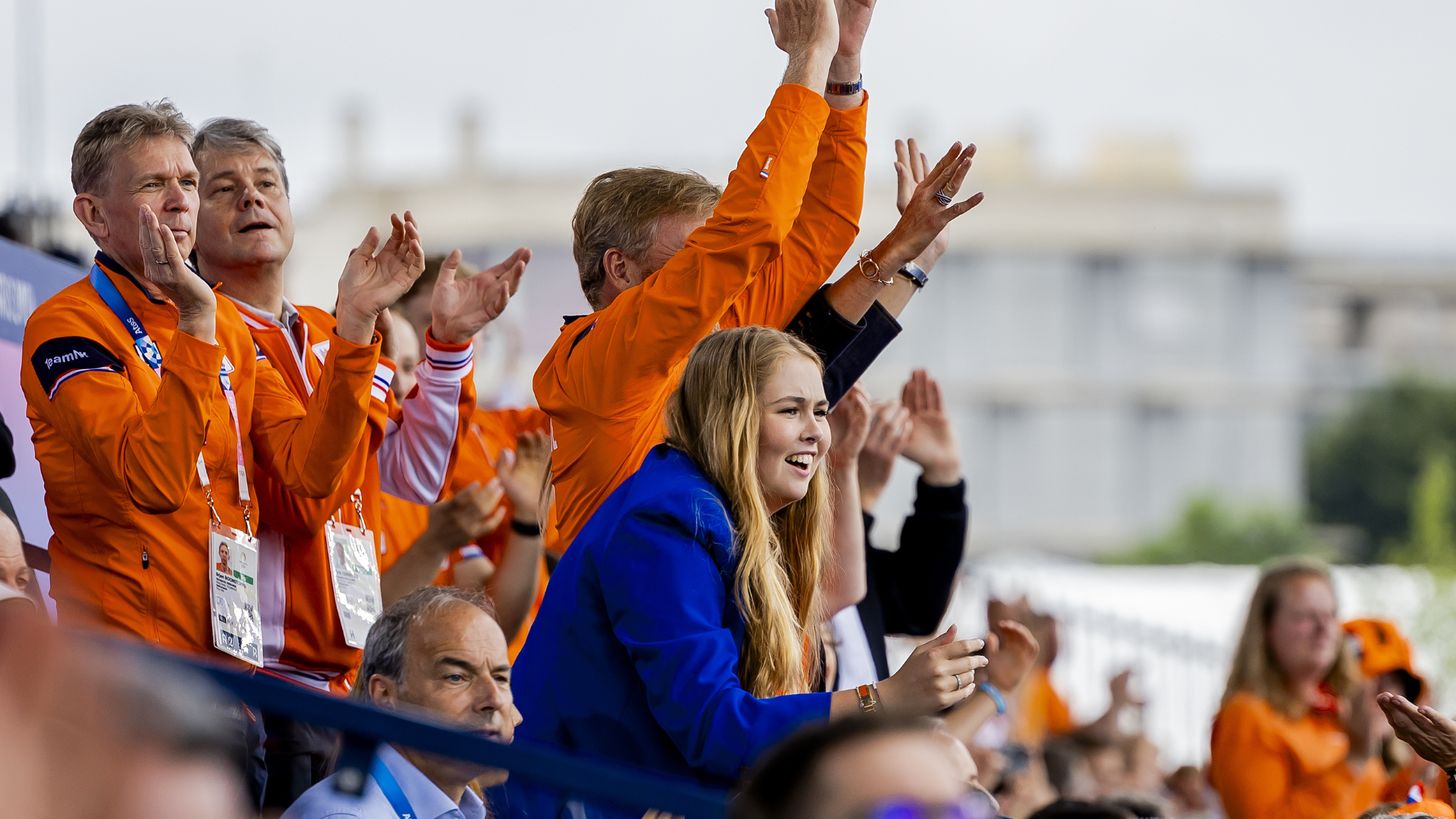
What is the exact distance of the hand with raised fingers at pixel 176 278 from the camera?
12.6 ft

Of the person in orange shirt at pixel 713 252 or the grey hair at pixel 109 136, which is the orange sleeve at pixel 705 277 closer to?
the person in orange shirt at pixel 713 252

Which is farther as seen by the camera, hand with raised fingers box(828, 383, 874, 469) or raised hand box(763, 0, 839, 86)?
hand with raised fingers box(828, 383, 874, 469)

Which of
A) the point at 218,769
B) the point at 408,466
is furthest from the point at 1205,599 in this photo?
the point at 218,769

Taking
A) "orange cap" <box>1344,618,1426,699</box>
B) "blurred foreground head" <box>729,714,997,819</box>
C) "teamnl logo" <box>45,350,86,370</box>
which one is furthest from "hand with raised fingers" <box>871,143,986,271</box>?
"orange cap" <box>1344,618,1426,699</box>

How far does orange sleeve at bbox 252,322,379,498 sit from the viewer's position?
164 inches

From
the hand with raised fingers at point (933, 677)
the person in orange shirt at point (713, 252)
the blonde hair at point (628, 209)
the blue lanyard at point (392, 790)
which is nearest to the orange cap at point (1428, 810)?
the hand with raised fingers at point (933, 677)

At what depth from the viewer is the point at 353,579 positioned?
4492 millimetres

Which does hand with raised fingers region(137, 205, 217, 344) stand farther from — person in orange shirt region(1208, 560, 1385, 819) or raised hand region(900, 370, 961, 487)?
person in orange shirt region(1208, 560, 1385, 819)

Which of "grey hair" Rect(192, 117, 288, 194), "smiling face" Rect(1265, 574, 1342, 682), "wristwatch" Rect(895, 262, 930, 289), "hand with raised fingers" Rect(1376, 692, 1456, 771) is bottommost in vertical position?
"smiling face" Rect(1265, 574, 1342, 682)

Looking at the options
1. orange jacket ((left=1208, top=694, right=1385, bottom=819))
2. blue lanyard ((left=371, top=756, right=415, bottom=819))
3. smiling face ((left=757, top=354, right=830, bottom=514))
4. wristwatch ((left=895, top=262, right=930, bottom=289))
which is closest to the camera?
blue lanyard ((left=371, top=756, right=415, bottom=819))

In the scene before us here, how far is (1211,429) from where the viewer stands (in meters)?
72.5

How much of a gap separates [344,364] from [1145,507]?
68.9m

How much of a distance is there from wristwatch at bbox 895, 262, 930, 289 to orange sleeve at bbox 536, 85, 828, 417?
1.78 feet

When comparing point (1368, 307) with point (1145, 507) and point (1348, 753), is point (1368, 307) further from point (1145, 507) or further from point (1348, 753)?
point (1348, 753)
